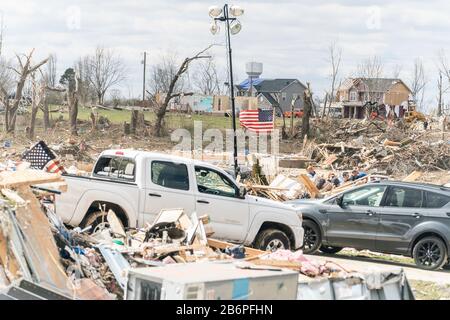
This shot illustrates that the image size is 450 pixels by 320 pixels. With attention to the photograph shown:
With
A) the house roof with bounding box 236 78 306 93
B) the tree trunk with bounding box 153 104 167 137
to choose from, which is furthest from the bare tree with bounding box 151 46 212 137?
the house roof with bounding box 236 78 306 93

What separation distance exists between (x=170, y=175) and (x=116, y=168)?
3.58 feet

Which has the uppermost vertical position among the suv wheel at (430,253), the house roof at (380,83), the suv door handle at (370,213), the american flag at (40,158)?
the house roof at (380,83)

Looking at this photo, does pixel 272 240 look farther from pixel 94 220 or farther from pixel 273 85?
pixel 273 85

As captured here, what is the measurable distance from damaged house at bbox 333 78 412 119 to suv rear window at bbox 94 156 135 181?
262 feet

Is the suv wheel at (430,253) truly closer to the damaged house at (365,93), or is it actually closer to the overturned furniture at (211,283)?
the overturned furniture at (211,283)

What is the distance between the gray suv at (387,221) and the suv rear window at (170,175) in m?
3.38

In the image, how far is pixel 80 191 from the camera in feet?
43.2

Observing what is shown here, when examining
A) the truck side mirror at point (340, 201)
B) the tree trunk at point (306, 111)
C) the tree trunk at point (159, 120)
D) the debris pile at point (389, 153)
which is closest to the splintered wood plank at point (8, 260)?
the truck side mirror at point (340, 201)

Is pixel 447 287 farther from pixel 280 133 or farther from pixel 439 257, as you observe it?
pixel 280 133

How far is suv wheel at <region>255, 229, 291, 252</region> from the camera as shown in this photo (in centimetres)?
1436

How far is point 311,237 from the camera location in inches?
637

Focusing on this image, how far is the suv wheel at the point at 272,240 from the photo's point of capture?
14359 millimetres

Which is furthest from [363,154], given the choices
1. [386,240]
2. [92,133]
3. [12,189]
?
[12,189]
